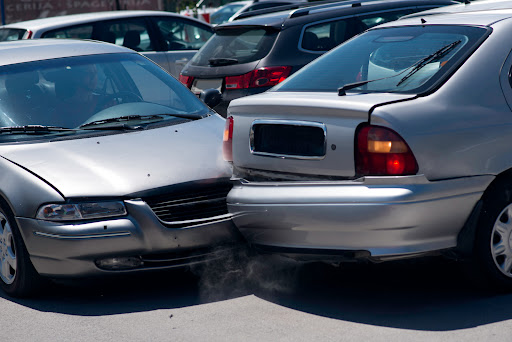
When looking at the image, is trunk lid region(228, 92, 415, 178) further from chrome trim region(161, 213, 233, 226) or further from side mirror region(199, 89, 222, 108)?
side mirror region(199, 89, 222, 108)

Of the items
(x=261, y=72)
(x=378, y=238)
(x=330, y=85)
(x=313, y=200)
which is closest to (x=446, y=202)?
(x=378, y=238)

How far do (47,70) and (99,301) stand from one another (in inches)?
77.5

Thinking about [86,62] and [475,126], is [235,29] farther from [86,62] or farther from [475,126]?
[475,126]

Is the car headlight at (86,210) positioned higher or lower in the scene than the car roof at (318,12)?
lower

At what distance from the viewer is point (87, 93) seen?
20.7 ft

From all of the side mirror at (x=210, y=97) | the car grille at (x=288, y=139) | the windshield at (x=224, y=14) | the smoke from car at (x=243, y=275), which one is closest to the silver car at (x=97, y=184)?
the smoke from car at (x=243, y=275)

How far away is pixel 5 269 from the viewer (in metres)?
5.48

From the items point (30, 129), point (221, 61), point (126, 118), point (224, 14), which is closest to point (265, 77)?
point (221, 61)

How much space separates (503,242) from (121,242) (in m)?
2.15

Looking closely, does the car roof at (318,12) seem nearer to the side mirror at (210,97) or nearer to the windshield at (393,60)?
the side mirror at (210,97)

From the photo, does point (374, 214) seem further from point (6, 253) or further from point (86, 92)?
point (86, 92)

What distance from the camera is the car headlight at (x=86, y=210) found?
5.02 m

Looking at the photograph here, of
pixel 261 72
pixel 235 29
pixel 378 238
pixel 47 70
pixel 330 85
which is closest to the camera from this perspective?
pixel 378 238

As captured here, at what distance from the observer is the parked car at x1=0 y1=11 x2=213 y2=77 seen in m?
11.9
